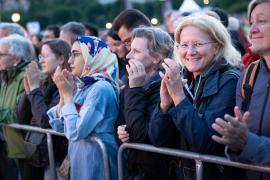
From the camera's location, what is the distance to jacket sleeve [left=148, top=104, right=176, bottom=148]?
2.40 m

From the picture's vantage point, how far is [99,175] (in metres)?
3.13

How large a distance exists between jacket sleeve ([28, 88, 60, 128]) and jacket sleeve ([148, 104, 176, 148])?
157 cm

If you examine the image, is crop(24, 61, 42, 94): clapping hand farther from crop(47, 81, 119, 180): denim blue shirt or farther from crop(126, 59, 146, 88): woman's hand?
crop(126, 59, 146, 88): woman's hand

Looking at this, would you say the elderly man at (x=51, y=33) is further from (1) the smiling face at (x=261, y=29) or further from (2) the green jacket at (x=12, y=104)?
(1) the smiling face at (x=261, y=29)

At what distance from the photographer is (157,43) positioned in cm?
316

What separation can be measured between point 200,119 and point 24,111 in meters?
2.52

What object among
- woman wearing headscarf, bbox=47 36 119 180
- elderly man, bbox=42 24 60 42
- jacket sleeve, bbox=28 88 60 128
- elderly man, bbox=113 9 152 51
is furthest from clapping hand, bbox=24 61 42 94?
elderly man, bbox=42 24 60 42

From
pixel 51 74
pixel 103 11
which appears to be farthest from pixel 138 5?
pixel 51 74

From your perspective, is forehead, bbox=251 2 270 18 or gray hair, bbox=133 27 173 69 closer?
forehead, bbox=251 2 270 18

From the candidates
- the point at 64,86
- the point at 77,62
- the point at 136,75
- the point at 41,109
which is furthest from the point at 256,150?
the point at 41,109

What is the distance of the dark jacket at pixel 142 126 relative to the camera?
2.67 m

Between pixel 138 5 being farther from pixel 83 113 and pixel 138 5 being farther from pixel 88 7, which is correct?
pixel 83 113

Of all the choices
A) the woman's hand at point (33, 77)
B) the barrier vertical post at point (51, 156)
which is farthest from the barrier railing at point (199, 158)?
the woman's hand at point (33, 77)

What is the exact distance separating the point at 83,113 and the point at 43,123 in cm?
81
